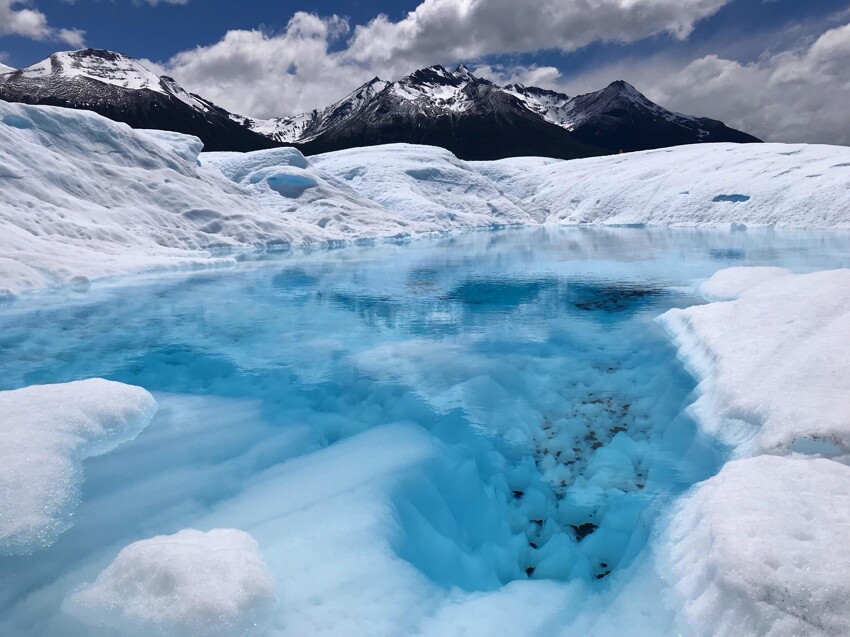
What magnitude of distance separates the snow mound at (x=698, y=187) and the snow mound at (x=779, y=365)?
32033 millimetres

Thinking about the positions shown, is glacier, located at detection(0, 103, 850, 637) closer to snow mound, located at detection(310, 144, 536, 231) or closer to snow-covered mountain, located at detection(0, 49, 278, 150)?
snow mound, located at detection(310, 144, 536, 231)

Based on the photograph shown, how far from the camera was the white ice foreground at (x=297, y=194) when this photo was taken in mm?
19859

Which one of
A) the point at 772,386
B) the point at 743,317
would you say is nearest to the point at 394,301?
the point at 743,317

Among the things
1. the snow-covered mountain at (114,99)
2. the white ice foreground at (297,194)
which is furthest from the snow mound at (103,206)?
the snow-covered mountain at (114,99)

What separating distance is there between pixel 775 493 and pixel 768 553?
641 millimetres

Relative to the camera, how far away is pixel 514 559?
430cm

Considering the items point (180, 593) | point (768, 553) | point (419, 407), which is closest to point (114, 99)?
point (419, 407)

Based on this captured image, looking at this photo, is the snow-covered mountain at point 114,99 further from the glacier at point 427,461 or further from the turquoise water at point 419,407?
the glacier at point 427,461

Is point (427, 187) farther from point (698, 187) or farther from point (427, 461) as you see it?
point (427, 461)

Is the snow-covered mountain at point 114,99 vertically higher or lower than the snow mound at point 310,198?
higher

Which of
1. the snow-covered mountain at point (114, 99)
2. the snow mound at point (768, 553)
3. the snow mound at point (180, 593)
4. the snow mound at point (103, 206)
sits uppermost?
the snow-covered mountain at point (114, 99)

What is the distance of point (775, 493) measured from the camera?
11.7 ft

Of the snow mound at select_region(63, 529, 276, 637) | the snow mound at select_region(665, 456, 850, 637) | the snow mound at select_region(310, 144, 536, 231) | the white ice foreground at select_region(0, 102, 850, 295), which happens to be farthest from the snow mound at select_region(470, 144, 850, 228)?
the snow mound at select_region(63, 529, 276, 637)

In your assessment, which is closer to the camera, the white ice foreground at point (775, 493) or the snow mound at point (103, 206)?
the white ice foreground at point (775, 493)
